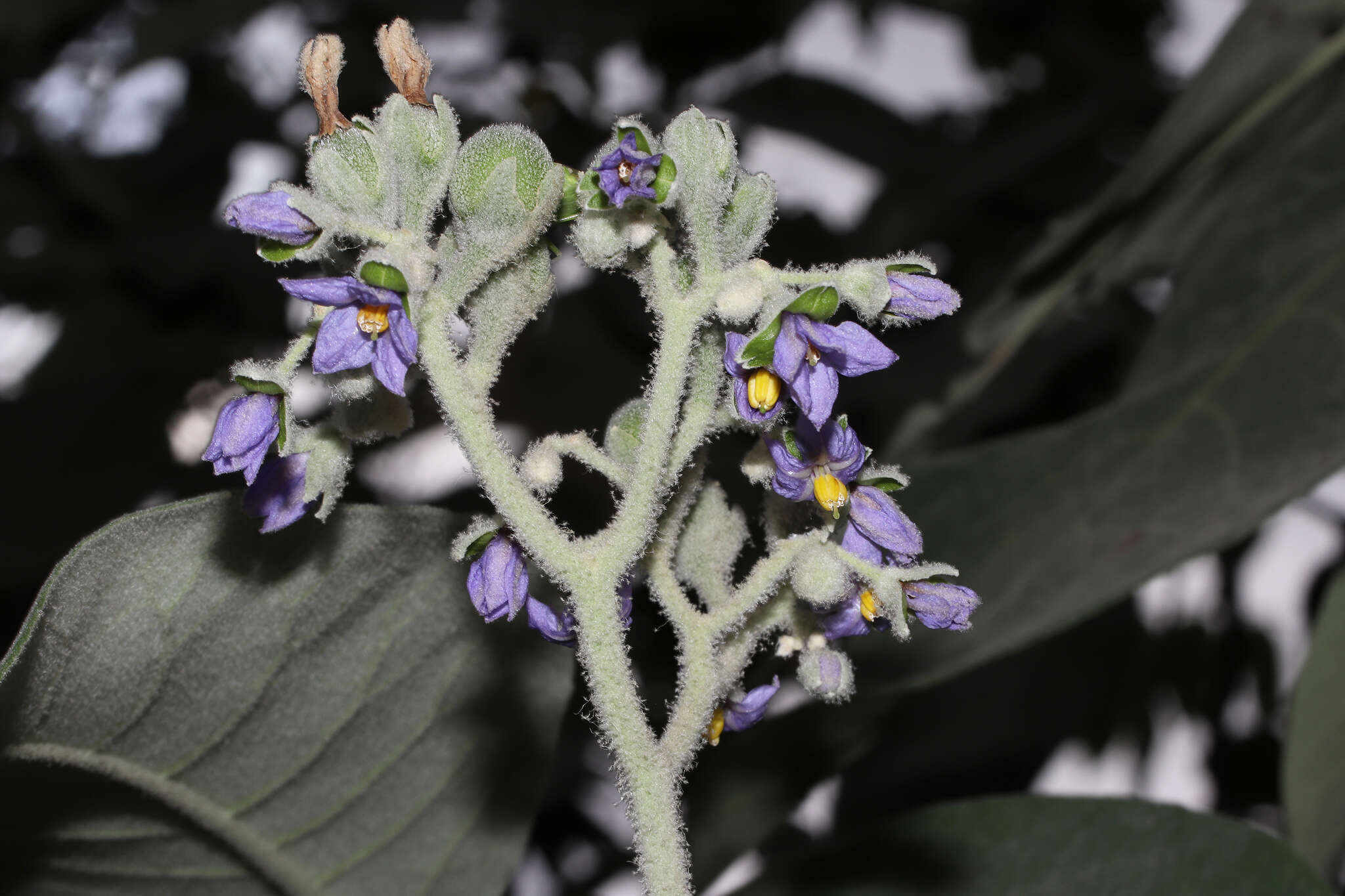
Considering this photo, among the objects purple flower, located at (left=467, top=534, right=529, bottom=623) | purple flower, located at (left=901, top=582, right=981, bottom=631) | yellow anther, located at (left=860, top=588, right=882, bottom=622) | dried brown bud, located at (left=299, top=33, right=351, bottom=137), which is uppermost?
dried brown bud, located at (left=299, top=33, right=351, bottom=137)

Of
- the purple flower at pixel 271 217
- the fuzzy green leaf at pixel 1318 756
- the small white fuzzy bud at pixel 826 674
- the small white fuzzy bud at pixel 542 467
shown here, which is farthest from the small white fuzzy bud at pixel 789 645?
the fuzzy green leaf at pixel 1318 756

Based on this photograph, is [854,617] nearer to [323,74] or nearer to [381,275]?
[381,275]

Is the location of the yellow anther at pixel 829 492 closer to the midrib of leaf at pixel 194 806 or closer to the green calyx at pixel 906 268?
the green calyx at pixel 906 268

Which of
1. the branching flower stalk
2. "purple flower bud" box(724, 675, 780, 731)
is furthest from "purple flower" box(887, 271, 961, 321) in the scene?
"purple flower bud" box(724, 675, 780, 731)

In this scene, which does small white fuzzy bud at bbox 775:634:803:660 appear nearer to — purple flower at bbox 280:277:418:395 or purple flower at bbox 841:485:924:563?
purple flower at bbox 841:485:924:563

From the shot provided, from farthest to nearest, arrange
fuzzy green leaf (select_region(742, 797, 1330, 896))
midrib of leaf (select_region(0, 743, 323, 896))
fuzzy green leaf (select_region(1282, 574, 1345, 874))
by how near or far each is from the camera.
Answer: fuzzy green leaf (select_region(1282, 574, 1345, 874)) → fuzzy green leaf (select_region(742, 797, 1330, 896)) → midrib of leaf (select_region(0, 743, 323, 896))

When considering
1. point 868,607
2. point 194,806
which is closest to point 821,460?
point 868,607
